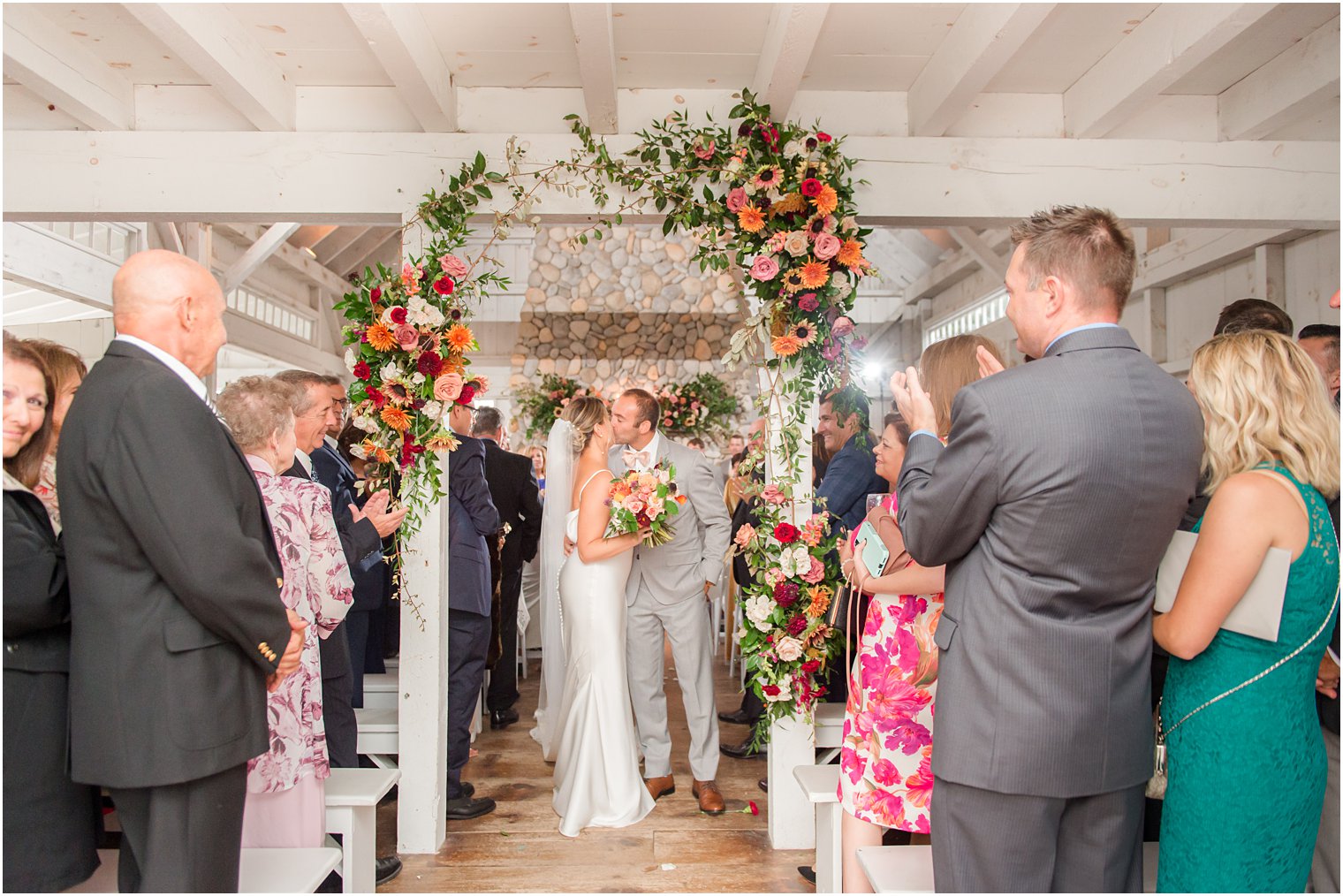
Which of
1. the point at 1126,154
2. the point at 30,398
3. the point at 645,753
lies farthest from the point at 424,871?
the point at 1126,154

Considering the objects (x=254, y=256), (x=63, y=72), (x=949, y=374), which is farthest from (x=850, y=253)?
(x=254, y=256)

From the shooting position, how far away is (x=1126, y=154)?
11.1 ft

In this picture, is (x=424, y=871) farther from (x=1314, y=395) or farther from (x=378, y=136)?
(x=1314, y=395)

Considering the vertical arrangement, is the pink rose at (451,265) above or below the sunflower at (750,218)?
below

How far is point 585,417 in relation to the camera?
3.89 metres

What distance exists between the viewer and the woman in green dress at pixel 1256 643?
5.25ft

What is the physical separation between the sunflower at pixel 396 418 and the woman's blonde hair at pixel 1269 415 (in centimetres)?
243

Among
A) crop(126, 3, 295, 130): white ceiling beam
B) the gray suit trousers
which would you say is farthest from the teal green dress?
crop(126, 3, 295, 130): white ceiling beam

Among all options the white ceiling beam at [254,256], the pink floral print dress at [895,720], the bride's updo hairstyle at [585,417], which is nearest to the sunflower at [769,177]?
the bride's updo hairstyle at [585,417]

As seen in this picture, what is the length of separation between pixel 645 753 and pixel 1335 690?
8.52 ft

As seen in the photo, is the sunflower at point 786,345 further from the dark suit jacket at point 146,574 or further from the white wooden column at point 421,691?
the dark suit jacket at point 146,574

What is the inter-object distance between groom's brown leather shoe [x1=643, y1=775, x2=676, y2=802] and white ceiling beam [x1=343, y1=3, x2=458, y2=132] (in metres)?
2.73

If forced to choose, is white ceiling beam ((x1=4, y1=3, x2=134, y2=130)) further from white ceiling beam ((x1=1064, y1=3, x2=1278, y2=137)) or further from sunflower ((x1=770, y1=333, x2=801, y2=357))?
white ceiling beam ((x1=1064, y1=3, x2=1278, y2=137))

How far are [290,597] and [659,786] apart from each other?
2.08 m
